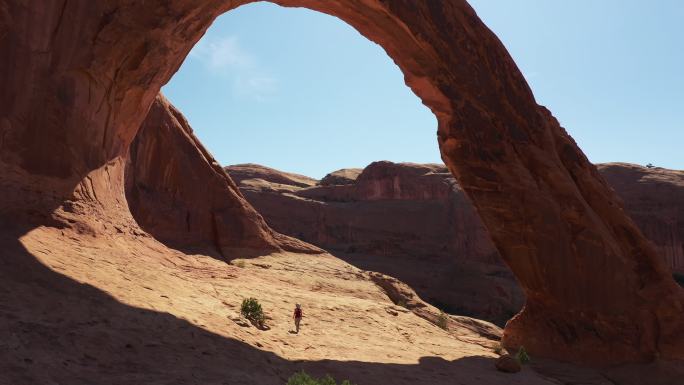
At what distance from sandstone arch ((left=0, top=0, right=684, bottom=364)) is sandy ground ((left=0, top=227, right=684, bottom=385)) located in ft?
4.19

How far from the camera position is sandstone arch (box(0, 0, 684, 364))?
9.07 meters

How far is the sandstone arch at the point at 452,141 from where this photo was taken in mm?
9070

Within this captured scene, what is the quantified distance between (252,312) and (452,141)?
7.97 metres

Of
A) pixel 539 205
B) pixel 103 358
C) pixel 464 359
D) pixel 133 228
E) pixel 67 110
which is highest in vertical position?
pixel 67 110

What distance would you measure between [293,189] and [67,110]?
126 ft

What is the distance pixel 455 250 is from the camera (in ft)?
136

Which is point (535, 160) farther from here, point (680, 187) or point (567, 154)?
point (680, 187)

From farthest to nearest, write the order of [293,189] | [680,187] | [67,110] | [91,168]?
[293,189] < [680,187] < [91,168] < [67,110]

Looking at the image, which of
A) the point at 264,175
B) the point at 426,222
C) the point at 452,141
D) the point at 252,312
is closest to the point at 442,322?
the point at 452,141

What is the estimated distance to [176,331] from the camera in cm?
688

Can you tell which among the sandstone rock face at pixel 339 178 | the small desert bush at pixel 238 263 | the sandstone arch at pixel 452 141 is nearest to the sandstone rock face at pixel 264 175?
the sandstone rock face at pixel 339 178

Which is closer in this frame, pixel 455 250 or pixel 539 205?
pixel 539 205

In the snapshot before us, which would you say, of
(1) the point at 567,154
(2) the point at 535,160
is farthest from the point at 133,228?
(1) the point at 567,154

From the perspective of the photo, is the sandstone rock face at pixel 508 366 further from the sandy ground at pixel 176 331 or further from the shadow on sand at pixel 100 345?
the shadow on sand at pixel 100 345
